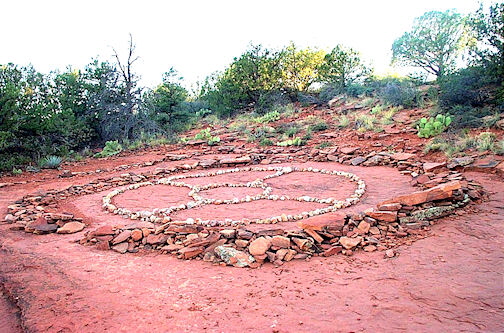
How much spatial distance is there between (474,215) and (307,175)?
464 centimetres

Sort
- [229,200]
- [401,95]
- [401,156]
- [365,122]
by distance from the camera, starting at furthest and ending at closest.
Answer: [401,95], [365,122], [401,156], [229,200]

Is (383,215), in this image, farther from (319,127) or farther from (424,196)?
(319,127)

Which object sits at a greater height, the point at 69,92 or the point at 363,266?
the point at 69,92

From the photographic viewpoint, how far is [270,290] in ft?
11.8

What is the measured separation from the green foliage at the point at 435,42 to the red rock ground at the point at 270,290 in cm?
1653

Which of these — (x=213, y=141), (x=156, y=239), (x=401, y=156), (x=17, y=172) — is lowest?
(x=156, y=239)

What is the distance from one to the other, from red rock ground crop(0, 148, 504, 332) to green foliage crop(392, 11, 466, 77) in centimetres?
1653

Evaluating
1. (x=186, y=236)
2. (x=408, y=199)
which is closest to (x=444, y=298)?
(x=408, y=199)

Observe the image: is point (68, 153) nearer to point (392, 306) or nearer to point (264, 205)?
point (264, 205)

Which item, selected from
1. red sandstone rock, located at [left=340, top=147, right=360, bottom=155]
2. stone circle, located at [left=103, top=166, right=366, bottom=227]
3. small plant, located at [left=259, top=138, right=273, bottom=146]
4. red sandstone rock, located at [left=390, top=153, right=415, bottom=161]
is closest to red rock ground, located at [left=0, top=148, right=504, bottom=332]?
stone circle, located at [left=103, top=166, right=366, bottom=227]

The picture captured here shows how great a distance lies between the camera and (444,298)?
3188mm

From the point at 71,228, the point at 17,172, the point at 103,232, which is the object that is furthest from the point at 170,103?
the point at 103,232

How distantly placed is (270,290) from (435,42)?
63.3ft

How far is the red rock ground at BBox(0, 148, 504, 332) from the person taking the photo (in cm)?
298
